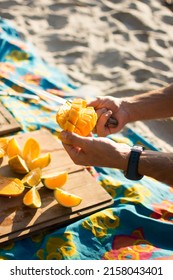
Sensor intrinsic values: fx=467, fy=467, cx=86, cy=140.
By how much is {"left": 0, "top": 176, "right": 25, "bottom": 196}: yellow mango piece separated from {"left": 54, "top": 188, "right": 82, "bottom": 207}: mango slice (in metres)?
0.16

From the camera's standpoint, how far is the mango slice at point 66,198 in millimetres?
1986

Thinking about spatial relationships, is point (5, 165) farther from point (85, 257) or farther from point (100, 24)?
point (100, 24)

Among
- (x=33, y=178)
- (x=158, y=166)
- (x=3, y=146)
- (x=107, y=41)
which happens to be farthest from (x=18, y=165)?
(x=107, y=41)

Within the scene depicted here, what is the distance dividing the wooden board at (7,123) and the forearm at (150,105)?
0.69 meters

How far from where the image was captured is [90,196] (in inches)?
83.4

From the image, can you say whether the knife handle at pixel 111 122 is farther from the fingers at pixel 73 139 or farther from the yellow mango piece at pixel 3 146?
the yellow mango piece at pixel 3 146

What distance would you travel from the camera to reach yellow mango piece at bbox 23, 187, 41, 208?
1.95 m

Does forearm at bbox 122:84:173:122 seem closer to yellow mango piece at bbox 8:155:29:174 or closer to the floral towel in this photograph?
the floral towel

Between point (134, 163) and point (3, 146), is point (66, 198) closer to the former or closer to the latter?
point (134, 163)

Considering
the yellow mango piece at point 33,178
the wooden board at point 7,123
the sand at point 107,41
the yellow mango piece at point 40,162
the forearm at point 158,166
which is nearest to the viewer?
the forearm at point 158,166

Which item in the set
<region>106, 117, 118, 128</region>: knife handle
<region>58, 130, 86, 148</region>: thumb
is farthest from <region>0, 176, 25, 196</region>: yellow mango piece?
<region>106, 117, 118, 128</region>: knife handle

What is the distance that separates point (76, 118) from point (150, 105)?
52 centimetres

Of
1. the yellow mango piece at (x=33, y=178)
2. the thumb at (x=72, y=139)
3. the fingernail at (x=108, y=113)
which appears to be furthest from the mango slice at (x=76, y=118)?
the yellow mango piece at (x=33, y=178)

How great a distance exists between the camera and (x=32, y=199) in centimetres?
195
